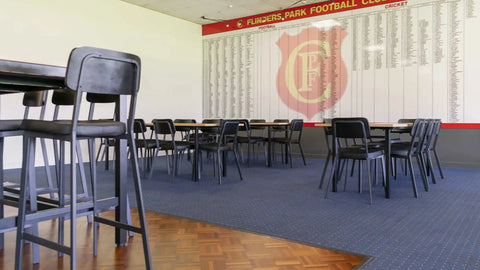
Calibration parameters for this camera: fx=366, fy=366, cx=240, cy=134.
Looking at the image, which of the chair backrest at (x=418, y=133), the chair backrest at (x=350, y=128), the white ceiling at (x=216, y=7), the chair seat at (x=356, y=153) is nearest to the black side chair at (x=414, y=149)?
the chair backrest at (x=418, y=133)

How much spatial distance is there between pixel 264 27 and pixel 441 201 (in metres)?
5.67

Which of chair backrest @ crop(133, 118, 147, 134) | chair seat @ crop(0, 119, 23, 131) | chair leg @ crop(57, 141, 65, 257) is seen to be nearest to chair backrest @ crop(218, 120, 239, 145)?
chair backrest @ crop(133, 118, 147, 134)

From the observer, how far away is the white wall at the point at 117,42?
567 centimetres

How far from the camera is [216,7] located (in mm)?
7621

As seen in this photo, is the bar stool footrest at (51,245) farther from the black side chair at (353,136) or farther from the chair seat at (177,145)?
the chair seat at (177,145)

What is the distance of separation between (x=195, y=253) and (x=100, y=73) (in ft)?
3.77

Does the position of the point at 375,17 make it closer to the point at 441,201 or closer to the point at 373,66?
the point at 373,66

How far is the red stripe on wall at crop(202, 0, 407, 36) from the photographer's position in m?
6.78

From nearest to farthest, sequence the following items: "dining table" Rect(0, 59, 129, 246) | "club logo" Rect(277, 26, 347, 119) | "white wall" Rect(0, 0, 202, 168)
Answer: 1. "dining table" Rect(0, 59, 129, 246)
2. "white wall" Rect(0, 0, 202, 168)
3. "club logo" Rect(277, 26, 347, 119)

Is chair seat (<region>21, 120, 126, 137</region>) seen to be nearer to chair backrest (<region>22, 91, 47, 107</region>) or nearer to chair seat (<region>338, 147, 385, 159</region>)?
chair backrest (<region>22, 91, 47, 107</region>)

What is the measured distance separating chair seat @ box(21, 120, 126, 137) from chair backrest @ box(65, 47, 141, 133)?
0.05 meters

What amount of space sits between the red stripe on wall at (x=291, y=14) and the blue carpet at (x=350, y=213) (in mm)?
3538

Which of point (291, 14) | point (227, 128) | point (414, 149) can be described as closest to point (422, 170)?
point (414, 149)

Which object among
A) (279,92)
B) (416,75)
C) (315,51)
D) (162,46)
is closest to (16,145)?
(162,46)
